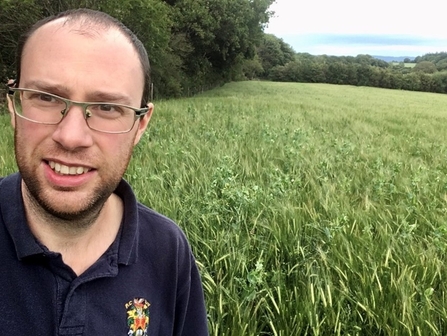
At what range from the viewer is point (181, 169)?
467cm

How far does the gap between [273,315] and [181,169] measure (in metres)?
2.68

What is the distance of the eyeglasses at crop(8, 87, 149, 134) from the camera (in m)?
0.99

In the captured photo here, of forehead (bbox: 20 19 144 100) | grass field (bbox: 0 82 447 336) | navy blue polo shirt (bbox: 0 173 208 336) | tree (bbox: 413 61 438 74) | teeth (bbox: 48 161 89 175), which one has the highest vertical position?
forehead (bbox: 20 19 144 100)

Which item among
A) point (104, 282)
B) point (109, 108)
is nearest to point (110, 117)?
point (109, 108)

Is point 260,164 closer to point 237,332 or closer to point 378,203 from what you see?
point 378,203

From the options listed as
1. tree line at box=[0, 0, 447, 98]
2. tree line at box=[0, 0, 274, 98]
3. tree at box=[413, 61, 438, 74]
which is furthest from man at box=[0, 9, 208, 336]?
tree at box=[413, 61, 438, 74]

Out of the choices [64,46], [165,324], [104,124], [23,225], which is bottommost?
[165,324]

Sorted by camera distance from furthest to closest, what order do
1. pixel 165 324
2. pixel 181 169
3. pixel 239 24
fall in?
pixel 239 24
pixel 181 169
pixel 165 324

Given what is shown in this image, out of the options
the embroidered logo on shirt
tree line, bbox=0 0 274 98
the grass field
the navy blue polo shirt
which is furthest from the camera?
tree line, bbox=0 0 274 98

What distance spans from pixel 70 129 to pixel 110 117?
0.38ft

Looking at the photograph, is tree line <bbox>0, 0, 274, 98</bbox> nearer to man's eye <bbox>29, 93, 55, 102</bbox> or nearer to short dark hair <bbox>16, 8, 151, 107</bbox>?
short dark hair <bbox>16, 8, 151, 107</bbox>

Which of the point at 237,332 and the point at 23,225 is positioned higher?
the point at 23,225

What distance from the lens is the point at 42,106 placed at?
999 mm

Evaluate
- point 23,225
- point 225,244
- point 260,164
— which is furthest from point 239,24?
point 23,225
